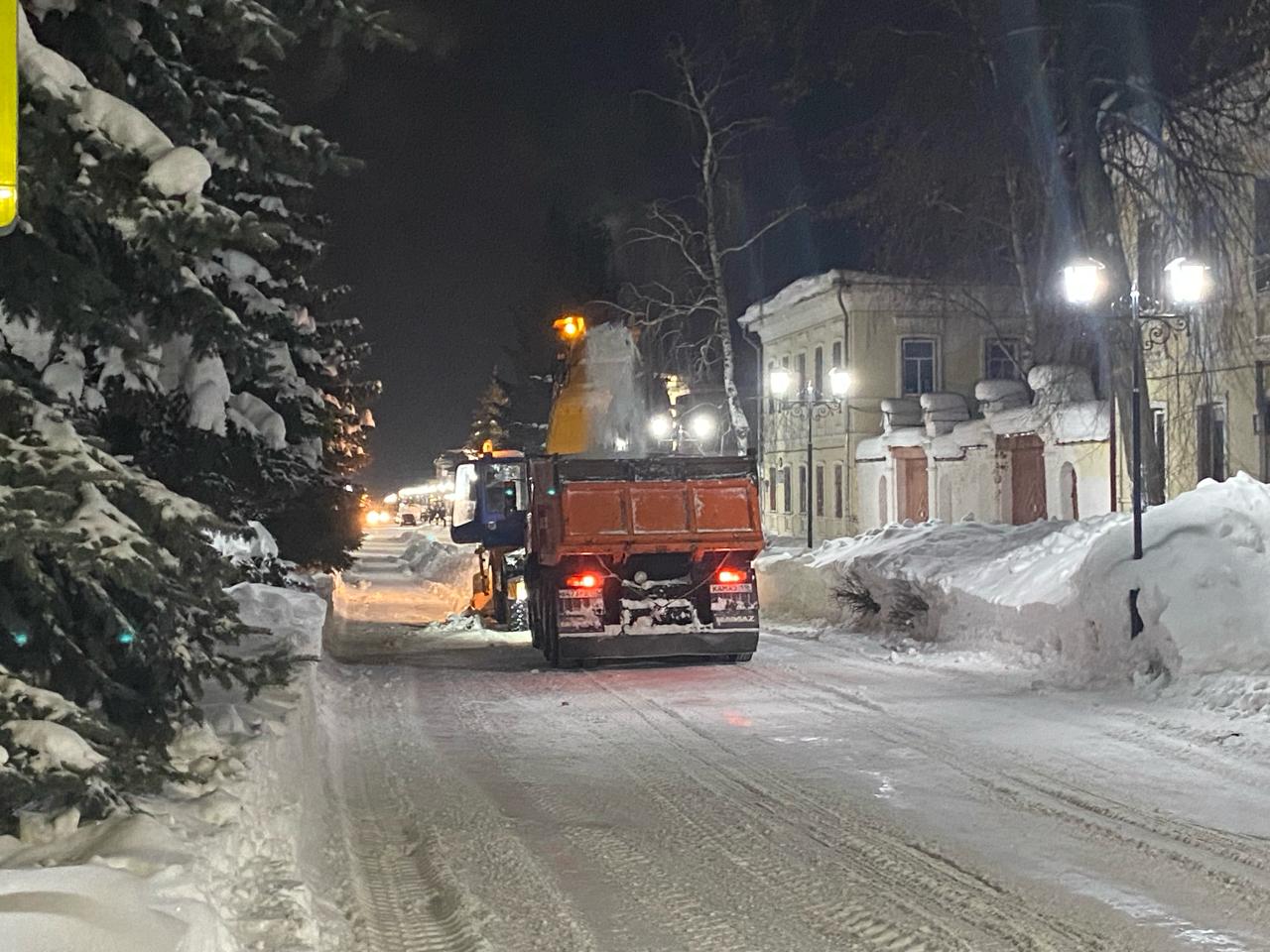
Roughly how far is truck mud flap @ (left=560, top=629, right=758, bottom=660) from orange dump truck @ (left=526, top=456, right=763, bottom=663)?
13 mm

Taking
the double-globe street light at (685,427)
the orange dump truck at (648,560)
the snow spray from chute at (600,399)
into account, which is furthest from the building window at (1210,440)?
the orange dump truck at (648,560)

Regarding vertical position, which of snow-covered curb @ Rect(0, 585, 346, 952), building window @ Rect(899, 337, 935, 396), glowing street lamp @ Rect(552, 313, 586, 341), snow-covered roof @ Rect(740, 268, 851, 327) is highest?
snow-covered roof @ Rect(740, 268, 851, 327)

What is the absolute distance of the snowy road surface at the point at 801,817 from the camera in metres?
6.96

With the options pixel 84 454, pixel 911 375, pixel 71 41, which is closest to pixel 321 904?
pixel 84 454

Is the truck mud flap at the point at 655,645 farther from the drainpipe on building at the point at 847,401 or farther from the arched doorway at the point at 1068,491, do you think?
the drainpipe on building at the point at 847,401

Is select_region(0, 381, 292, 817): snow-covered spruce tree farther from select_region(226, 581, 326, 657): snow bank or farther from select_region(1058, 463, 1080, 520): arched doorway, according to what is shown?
select_region(1058, 463, 1080, 520): arched doorway

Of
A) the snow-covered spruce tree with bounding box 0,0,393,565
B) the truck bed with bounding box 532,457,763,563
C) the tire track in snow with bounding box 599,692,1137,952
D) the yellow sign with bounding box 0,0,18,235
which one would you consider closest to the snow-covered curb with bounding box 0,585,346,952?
the snow-covered spruce tree with bounding box 0,0,393,565

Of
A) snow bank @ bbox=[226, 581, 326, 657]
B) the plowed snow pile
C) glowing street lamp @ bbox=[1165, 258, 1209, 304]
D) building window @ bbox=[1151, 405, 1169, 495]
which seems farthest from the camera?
building window @ bbox=[1151, 405, 1169, 495]

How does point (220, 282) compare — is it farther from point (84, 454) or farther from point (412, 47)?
point (84, 454)

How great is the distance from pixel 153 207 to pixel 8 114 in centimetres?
133

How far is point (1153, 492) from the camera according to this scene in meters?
22.3

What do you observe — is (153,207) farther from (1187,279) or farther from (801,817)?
(1187,279)

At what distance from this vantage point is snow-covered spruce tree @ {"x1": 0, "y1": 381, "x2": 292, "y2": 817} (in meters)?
5.63

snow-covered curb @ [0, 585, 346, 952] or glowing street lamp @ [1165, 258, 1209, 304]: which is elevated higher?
glowing street lamp @ [1165, 258, 1209, 304]
